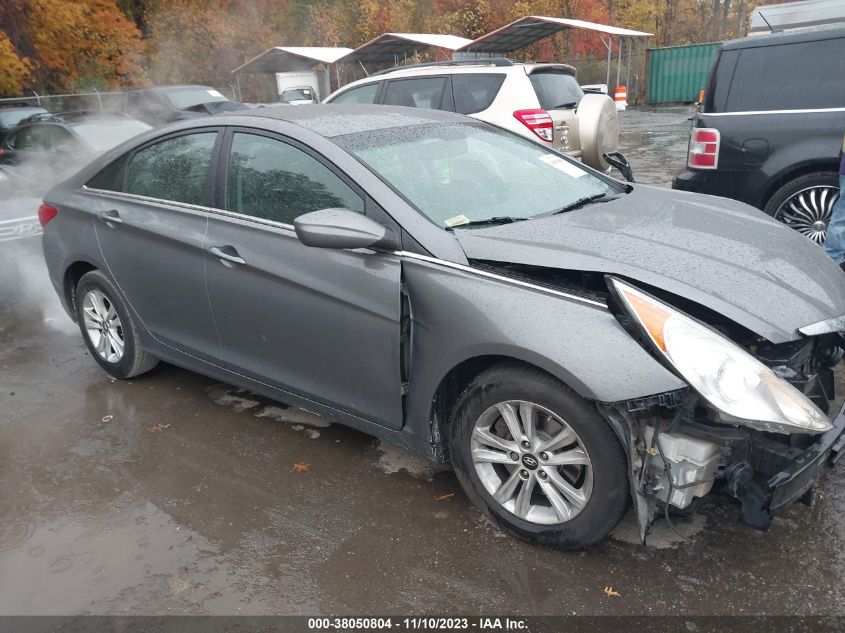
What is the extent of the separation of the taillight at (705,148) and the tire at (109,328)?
4647mm

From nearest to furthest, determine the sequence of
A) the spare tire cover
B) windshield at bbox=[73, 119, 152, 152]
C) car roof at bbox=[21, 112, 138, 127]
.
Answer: the spare tire cover
windshield at bbox=[73, 119, 152, 152]
car roof at bbox=[21, 112, 138, 127]

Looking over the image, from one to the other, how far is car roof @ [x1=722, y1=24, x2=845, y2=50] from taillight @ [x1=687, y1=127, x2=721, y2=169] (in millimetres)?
726

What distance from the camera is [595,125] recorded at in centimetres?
783

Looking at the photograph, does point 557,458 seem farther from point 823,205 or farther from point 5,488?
point 823,205

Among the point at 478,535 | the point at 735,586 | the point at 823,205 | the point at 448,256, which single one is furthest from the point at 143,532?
the point at 823,205

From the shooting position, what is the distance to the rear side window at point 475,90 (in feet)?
26.3

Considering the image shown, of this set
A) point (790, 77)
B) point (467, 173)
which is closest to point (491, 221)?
point (467, 173)

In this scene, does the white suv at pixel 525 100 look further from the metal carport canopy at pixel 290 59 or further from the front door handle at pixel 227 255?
the metal carport canopy at pixel 290 59

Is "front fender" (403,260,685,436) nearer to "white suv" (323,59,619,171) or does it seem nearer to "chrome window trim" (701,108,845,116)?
"chrome window trim" (701,108,845,116)

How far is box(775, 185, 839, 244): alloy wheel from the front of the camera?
5.43m

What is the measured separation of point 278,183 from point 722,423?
222cm

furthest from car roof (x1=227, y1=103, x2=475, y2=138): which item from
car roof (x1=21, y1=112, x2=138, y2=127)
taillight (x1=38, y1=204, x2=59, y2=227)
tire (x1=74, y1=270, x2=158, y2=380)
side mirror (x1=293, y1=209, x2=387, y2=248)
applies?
car roof (x1=21, y1=112, x2=138, y2=127)

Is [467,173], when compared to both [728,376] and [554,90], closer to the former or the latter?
[728,376]

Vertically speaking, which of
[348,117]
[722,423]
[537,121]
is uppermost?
[348,117]
